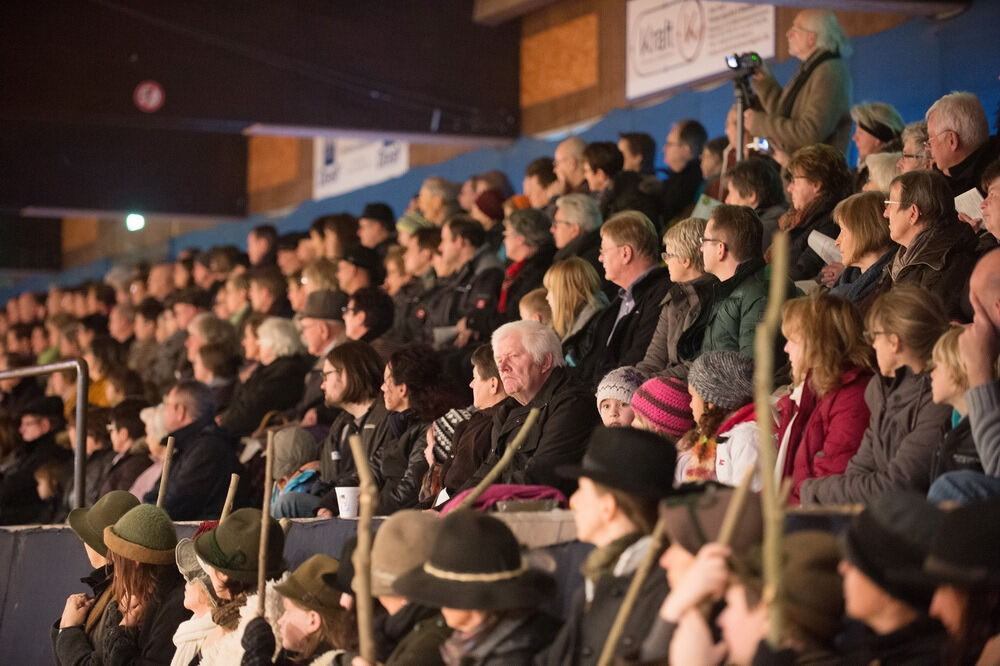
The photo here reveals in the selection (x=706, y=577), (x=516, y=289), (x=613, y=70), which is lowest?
(x=706, y=577)

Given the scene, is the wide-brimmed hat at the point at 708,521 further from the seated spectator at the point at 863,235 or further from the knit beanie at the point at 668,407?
the seated spectator at the point at 863,235

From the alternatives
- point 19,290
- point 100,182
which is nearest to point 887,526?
point 100,182

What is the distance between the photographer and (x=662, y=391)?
211 inches

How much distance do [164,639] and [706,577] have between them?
292 centimetres

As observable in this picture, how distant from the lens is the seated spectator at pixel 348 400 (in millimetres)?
6918

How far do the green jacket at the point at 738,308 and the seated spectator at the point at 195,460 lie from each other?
2761 millimetres

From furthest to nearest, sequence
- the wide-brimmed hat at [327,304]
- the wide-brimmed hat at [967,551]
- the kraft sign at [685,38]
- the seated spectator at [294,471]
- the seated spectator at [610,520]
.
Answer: the kraft sign at [685,38], the wide-brimmed hat at [327,304], the seated spectator at [294,471], the seated spectator at [610,520], the wide-brimmed hat at [967,551]

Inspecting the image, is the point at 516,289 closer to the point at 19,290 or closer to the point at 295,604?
the point at 295,604

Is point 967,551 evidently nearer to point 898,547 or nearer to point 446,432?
point 898,547

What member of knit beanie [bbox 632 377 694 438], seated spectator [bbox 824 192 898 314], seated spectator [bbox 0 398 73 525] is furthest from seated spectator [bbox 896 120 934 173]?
seated spectator [bbox 0 398 73 525]

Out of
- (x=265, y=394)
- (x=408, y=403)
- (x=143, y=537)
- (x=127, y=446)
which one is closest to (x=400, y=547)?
(x=143, y=537)

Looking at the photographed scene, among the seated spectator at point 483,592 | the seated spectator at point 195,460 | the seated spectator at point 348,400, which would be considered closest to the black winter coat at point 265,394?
the seated spectator at point 195,460

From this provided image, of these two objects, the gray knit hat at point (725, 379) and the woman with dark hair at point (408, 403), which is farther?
the woman with dark hair at point (408, 403)

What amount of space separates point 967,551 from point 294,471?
4.96 meters
